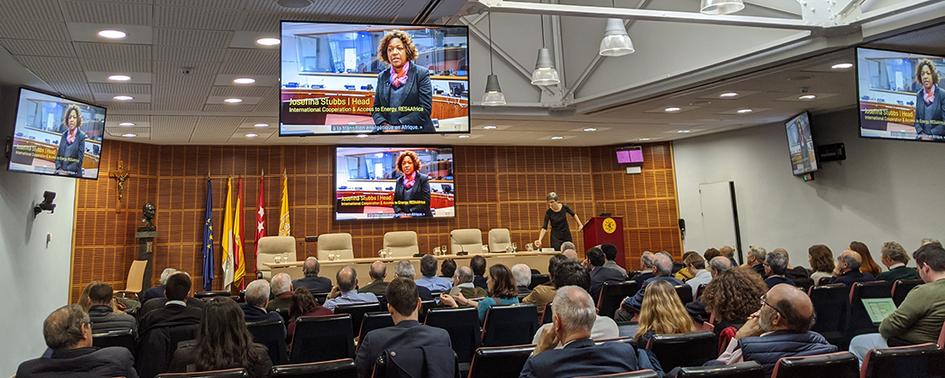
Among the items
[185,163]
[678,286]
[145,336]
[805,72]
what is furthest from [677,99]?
[185,163]

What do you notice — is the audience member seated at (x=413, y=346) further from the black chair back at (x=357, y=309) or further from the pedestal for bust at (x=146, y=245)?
the pedestal for bust at (x=146, y=245)

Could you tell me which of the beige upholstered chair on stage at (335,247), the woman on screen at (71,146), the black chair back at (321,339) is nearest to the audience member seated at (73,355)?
the black chair back at (321,339)

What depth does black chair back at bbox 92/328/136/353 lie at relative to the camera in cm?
394

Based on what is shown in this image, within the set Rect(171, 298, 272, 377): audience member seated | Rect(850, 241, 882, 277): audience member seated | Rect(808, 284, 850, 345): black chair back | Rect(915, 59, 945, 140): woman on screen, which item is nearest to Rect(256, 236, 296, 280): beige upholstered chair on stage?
Rect(171, 298, 272, 377): audience member seated

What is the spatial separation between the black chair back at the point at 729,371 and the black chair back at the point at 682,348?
639mm

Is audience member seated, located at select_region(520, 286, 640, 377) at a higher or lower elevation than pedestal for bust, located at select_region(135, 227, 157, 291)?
lower

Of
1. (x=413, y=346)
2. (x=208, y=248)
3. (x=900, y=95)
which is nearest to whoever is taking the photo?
(x=413, y=346)

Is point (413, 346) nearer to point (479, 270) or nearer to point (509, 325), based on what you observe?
point (509, 325)

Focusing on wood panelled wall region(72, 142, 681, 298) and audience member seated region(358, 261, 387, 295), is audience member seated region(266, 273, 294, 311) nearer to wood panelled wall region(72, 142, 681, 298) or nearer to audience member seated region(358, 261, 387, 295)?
audience member seated region(358, 261, 387, 295)

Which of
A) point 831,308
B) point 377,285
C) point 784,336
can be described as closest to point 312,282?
point 377,285

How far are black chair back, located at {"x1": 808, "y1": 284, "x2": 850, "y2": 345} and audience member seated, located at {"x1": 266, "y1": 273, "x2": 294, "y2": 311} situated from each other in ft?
14.3

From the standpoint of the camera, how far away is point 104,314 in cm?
451

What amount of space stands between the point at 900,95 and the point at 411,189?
901 cm

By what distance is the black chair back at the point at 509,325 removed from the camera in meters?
4.34
